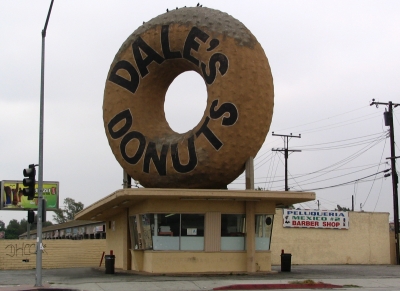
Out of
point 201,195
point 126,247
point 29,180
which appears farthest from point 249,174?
point 29,180

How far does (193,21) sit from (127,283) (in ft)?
37.1

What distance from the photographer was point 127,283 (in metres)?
21.9

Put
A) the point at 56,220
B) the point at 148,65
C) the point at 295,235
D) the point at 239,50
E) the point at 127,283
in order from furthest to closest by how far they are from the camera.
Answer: the point at 56,220
the point at 295,235
the point at 148,65
the point at 239,50
the point at 127,283

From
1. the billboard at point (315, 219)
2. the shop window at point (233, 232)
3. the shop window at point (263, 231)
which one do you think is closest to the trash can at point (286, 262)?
the shop window at point (263, 231)

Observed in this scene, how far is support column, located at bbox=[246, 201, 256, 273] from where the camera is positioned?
2636 cm

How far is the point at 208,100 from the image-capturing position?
26141mm

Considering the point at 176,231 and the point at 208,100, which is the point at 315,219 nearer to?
the point at 176,231

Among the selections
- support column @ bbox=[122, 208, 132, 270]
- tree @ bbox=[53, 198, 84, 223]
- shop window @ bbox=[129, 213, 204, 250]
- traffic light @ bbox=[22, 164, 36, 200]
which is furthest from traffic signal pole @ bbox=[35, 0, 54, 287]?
tree @ bbox=[53, 198, 84, 223]

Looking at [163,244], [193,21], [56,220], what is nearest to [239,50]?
[193,21]

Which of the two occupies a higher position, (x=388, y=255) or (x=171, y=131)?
(x=171, y=131)

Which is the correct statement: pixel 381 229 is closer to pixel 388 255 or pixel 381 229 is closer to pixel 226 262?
pixel 388 255

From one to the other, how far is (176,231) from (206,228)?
4.09ft

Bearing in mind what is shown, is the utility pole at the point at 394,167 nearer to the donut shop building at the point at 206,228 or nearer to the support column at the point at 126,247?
the donut shop building at the point at 206,228

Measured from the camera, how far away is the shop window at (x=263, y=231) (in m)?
27.1
